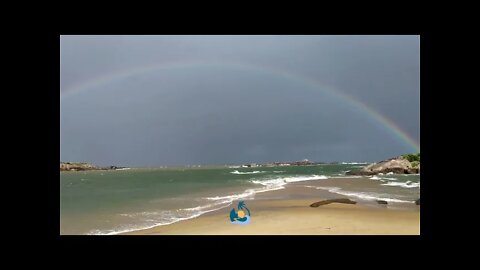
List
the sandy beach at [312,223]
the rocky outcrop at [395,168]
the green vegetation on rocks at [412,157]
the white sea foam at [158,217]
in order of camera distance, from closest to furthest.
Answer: the sandy beach at [312,223] → the white sea foam at [158,217] → the rocky outcrop at [395,168] → the green vegetation on rocks at [412,157]

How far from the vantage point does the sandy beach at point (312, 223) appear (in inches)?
307

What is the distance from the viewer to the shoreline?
7.81 metres

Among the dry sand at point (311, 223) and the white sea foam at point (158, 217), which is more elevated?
the dry sand at point (311, 223)

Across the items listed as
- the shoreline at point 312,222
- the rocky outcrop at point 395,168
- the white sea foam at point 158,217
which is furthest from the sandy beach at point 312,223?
the rocky outcrop at point 395,168

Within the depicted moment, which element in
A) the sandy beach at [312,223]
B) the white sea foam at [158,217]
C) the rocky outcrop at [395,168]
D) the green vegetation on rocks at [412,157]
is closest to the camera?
the sandy beach at [312,223]

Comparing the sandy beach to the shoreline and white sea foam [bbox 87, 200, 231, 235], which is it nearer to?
the shoreline

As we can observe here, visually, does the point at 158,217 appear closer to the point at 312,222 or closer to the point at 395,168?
the point at 312,222

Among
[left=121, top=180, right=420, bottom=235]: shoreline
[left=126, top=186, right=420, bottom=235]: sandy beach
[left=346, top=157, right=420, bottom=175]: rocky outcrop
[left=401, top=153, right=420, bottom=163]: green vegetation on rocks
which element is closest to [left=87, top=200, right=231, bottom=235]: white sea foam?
[left=121, top=180, right=420, bottom=235]: shoreline

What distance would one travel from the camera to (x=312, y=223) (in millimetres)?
8758

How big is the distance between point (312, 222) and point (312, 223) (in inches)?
5.7

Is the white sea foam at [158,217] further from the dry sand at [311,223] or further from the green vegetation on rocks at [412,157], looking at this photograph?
the green vegetation on rocks at [412,157]
